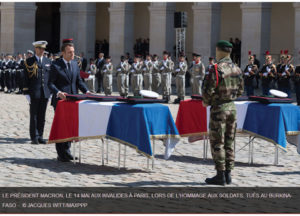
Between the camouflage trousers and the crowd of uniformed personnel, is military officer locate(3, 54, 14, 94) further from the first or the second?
the camouflage trousers

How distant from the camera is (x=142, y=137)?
8.48 meters

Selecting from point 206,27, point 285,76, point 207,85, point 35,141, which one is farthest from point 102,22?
point 207,85

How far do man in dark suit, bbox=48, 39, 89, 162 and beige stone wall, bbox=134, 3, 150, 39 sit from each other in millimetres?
28657

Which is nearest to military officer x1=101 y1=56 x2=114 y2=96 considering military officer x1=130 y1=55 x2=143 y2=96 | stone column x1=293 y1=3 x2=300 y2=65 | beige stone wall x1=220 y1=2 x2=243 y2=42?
military officer x1=130 y1=55 x2=143 y2=96

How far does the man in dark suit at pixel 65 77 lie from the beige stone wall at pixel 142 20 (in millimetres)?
28657

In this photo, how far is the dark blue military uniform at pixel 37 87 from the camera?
11.7 m

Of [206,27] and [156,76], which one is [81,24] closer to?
[206,27]

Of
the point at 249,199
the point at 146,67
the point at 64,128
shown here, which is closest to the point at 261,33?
the point at 146,67

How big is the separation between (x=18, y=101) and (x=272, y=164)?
14146 millimetres

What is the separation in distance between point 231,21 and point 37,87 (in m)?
23.8

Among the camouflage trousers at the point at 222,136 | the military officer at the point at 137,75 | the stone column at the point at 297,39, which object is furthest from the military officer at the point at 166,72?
the camouflage trousers at the point at 222,136

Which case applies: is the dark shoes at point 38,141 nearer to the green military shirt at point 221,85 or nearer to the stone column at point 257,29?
the green military shirt at point 221,85

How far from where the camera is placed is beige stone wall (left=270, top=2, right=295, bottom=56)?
3167 centimetres

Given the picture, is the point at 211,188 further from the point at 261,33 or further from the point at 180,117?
the point at 261,33
